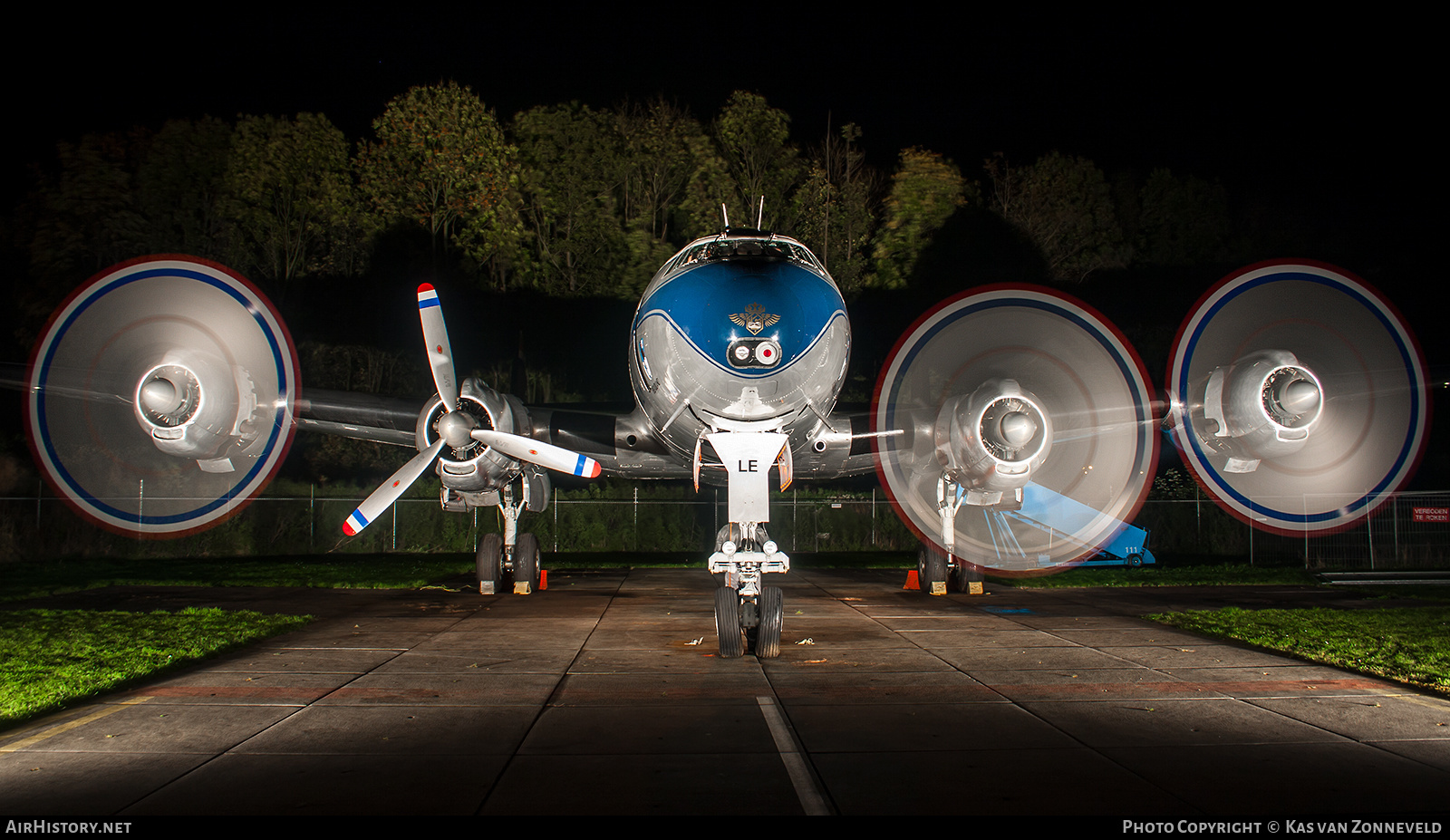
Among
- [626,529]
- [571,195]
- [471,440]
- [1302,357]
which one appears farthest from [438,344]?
[571,195]

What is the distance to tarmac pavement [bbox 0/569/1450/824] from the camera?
4.66 metres

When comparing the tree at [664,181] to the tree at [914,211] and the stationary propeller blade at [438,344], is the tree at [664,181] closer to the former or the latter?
the tree at [914,211]

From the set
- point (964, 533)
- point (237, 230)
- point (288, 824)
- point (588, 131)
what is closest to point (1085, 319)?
point (288, 824)

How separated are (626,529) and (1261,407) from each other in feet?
63.7

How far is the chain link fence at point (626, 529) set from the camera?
2372 centimetres

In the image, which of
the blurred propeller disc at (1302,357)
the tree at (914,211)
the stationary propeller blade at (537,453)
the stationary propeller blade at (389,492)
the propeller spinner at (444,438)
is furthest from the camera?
the tree at (914,211)

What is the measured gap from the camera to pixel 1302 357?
48.1 feet

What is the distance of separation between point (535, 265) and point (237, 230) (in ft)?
35.1

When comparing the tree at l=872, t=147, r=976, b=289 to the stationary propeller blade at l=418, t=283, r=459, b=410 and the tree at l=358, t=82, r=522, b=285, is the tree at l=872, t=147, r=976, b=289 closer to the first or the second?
the tree at l=358, t=82, r=522, b=285

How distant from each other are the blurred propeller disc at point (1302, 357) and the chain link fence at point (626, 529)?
31.7 ft

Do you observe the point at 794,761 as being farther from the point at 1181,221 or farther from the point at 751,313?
A: the point at 1181,221

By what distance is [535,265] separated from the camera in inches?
1394

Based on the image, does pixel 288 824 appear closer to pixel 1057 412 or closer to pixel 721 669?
pixel 721 669

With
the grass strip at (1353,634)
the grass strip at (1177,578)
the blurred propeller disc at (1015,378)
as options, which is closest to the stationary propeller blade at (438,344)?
the blurred propeller disc at (1015,378)
